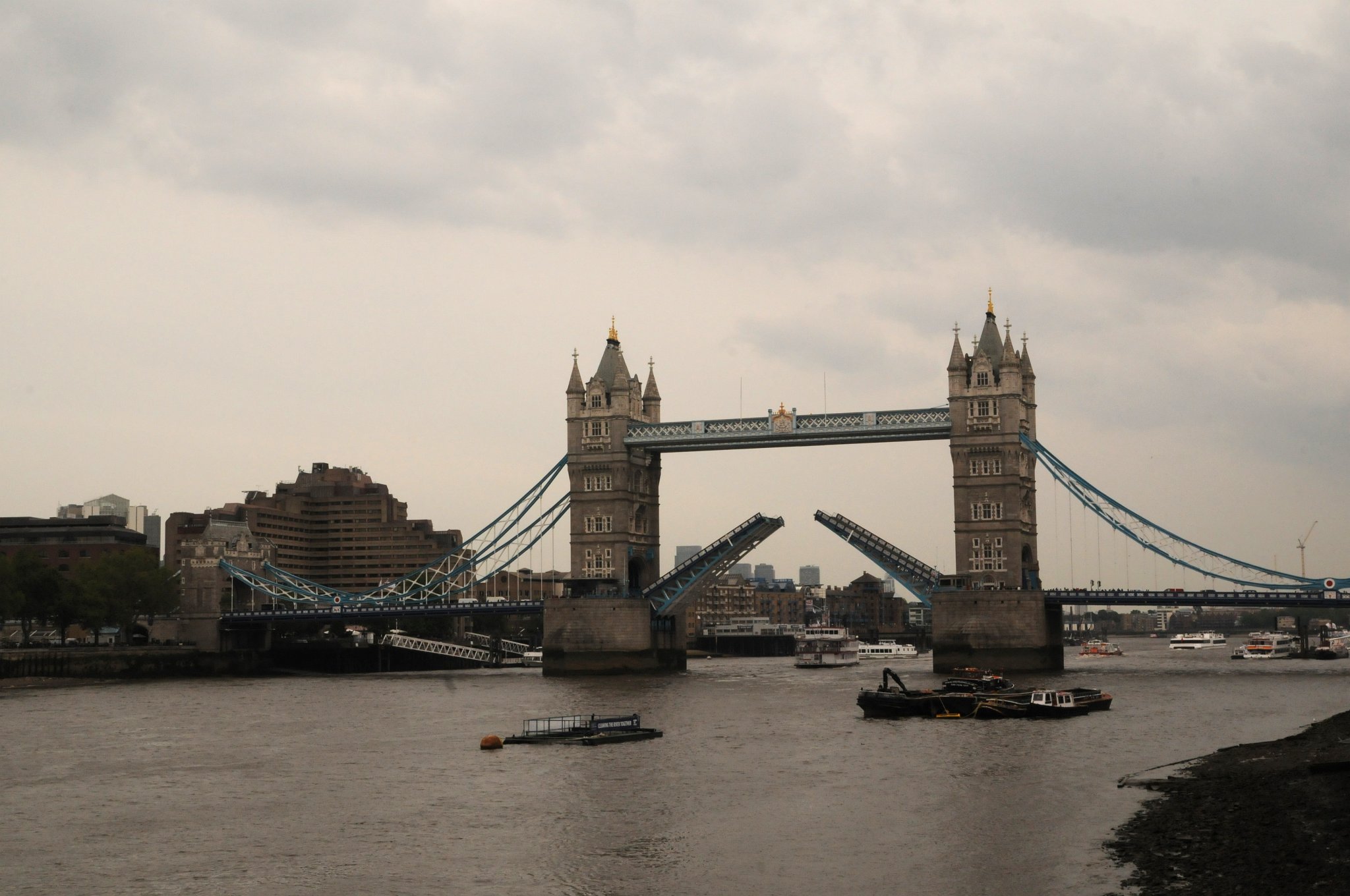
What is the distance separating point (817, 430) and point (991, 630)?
16.8 m

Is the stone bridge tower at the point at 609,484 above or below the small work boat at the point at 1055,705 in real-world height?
above

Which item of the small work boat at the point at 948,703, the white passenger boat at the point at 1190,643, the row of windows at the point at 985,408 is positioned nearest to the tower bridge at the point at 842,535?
the row of windows at the point at 985,408

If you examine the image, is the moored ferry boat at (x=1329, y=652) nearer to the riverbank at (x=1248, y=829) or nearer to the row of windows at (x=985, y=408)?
the row of windows at (x=985, y=408)

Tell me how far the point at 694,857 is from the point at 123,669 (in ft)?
270

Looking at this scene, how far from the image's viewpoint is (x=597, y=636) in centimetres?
10500

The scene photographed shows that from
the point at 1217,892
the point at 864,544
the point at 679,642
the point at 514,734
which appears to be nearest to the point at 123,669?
the point at 679,642

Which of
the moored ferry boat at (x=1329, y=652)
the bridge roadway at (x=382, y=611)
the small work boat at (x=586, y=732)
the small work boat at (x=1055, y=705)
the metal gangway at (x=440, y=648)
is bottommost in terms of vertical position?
the small work boat at (x=586, y=732)

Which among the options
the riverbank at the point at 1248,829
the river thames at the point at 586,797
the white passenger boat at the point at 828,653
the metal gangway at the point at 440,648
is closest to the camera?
the riverbank at the point at 1248,829

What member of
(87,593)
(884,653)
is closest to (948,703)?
(87,593)

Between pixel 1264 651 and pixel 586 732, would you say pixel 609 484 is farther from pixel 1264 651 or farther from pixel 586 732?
pixel 1264 651

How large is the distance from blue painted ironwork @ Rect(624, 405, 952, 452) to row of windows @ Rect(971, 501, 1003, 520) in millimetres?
4898

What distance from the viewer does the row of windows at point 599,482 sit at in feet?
360

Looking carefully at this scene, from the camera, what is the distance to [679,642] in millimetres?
112938

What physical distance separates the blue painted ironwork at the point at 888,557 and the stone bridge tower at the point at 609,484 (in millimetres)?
13778
